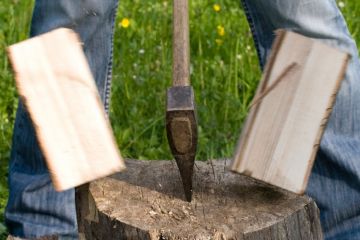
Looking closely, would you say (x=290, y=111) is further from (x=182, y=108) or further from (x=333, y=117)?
(x=333, y=117)

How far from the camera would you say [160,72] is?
348 centimetres

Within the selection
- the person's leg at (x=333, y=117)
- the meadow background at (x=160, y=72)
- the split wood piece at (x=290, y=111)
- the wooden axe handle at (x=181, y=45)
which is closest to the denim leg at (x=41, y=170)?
the meadow background at (x=160, y=72)

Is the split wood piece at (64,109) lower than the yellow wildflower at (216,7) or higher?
higher

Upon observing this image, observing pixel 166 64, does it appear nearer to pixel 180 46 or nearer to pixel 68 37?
pixel 180 46

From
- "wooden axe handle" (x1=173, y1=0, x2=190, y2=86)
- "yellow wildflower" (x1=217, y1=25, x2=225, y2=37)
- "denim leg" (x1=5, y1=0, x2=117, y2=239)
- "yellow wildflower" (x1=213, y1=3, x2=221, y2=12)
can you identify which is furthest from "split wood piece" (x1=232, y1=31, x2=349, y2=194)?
"yellow wildflower" (x1=213, y1=3, x2=221, y2=12)

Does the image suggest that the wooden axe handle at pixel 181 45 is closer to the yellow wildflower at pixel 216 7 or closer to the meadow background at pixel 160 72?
the meadow background at pixel 160 72

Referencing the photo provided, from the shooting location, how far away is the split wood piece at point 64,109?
1.80 m

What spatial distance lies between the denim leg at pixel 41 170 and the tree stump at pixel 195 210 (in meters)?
0.44

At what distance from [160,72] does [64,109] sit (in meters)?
1.68

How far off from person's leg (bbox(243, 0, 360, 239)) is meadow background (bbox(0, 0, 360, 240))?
66cm

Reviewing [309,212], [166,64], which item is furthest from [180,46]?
[166,64]

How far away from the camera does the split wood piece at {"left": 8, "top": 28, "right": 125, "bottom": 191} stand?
5.92 ft

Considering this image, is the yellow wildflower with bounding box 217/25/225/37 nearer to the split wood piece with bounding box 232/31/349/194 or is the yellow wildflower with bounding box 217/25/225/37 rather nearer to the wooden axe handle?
the wooden axe handle

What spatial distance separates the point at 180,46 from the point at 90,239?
0.50 metres
